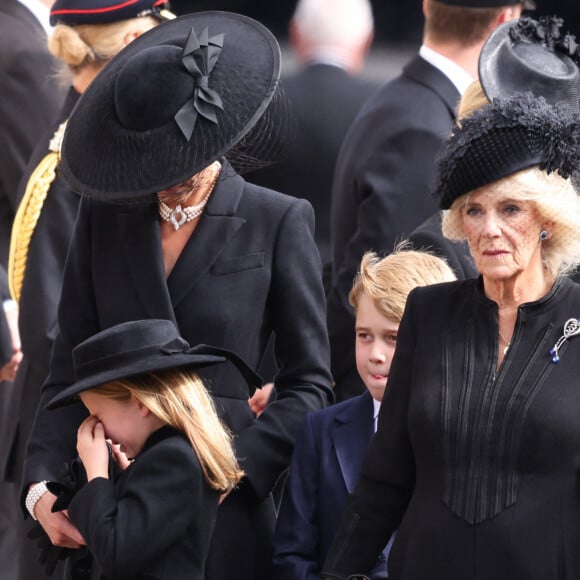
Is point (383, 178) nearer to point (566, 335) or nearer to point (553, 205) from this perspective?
point (553, 205)

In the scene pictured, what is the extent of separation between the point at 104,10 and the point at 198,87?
130 centimetres

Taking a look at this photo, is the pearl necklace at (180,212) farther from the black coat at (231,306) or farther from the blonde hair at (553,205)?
the blonde hair at (553,205)

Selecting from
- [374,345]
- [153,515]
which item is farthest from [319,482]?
[153,515]

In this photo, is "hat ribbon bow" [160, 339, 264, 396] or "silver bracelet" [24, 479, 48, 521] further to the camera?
"silver bracelet" [24, 479, 48, 521]

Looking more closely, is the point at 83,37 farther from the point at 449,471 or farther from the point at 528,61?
the point at 449,471

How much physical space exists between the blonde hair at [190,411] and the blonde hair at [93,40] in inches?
63.5

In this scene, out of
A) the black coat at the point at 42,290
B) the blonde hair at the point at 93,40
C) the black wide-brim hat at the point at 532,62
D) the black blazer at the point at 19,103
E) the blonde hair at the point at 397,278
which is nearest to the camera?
the blonde hair at the point at 397,278

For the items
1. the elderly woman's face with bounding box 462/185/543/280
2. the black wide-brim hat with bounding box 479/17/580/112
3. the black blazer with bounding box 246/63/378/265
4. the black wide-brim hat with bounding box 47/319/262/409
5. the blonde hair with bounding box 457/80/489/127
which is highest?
the elderly woman's face with bounding box 462/185/543/280

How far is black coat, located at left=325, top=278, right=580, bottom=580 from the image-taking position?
11.2 ft

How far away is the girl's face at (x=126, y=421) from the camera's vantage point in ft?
12.8

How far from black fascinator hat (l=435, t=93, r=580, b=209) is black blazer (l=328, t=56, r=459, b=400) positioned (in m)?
1.53

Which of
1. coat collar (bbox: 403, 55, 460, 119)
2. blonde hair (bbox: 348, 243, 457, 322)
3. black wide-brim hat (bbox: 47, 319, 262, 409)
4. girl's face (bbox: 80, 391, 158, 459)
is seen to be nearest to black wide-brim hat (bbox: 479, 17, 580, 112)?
coat collar (bbox: 403, 55, 460, 119)

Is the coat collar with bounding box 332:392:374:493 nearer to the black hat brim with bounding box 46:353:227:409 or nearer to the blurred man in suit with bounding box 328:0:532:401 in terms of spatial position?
the black hat brim with bounding box 46:353:227:409

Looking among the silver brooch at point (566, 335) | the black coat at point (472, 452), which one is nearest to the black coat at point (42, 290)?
the black coat at point (472, 452)
